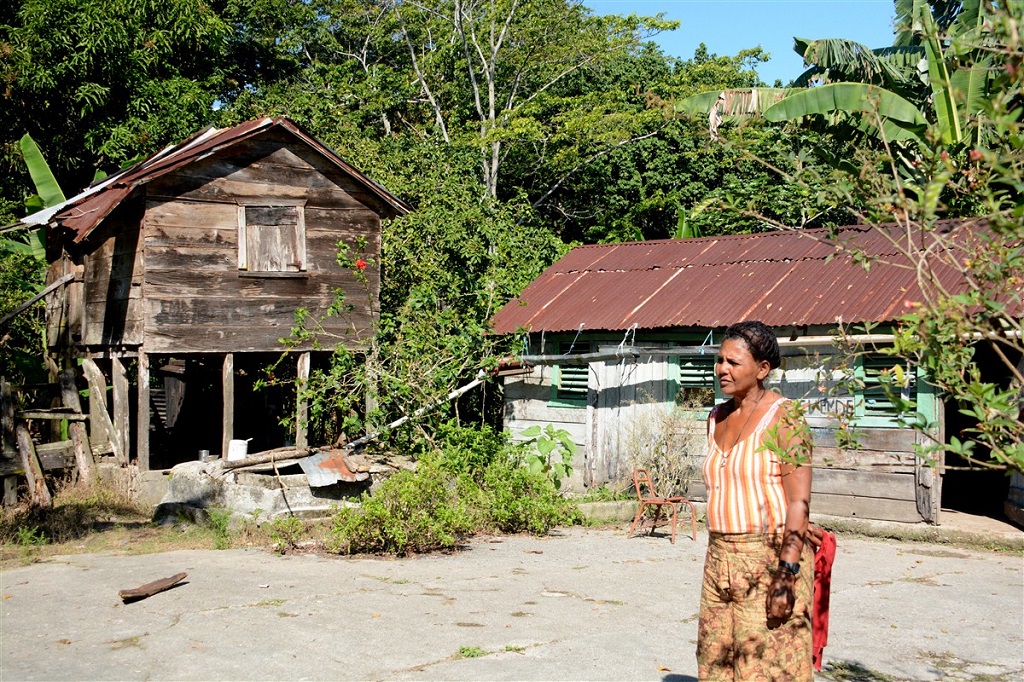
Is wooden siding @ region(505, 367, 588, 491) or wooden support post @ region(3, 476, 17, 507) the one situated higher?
wooden siding @ region(505, 367, 588, 491)

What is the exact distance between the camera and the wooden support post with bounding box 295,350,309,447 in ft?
47.0

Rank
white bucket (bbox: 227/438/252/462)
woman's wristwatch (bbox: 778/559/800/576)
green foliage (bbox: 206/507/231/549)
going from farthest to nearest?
white bucket (bbox: 227/438/252/462)
green foliage (bbox: 206/507/231/549)
woman's wristwatch (bbox: 778/559/800/576)

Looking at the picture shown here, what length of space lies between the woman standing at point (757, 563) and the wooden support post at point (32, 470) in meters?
10.7

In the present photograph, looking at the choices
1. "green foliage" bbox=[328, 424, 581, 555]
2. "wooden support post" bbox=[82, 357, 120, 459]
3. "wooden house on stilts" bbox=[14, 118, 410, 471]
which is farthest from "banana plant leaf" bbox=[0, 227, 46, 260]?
"green foliage" bbox=[328, 424, 581, 555]

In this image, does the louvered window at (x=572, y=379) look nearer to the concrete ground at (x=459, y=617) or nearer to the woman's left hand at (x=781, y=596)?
the concrete ground at (x=459, y=617)

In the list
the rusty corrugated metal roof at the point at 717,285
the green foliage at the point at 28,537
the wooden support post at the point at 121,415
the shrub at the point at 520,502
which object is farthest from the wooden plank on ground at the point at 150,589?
the rusty corrugated metal roof at the point at 717,285

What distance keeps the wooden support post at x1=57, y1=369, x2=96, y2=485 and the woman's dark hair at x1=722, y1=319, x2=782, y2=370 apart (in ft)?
41.0

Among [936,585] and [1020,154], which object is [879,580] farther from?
[1020,154]

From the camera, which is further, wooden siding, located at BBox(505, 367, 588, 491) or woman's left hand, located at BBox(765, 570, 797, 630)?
wooden siding, located at BBox(505, 367, 588, 491)

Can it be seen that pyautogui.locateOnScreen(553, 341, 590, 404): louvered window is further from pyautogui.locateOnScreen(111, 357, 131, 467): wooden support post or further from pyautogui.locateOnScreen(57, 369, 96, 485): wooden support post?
pyautogui.locateOnScreen(57, 369, 96, 485): wooden support post

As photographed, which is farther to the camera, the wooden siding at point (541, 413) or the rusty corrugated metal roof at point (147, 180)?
the wooden siding at point (541, 413)

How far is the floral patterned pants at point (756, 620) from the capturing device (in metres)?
4.42

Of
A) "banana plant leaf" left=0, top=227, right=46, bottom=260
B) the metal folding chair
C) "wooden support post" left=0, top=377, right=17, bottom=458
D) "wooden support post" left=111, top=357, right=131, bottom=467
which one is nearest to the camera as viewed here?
the metal folding chair

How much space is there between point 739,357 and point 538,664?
111 inches
